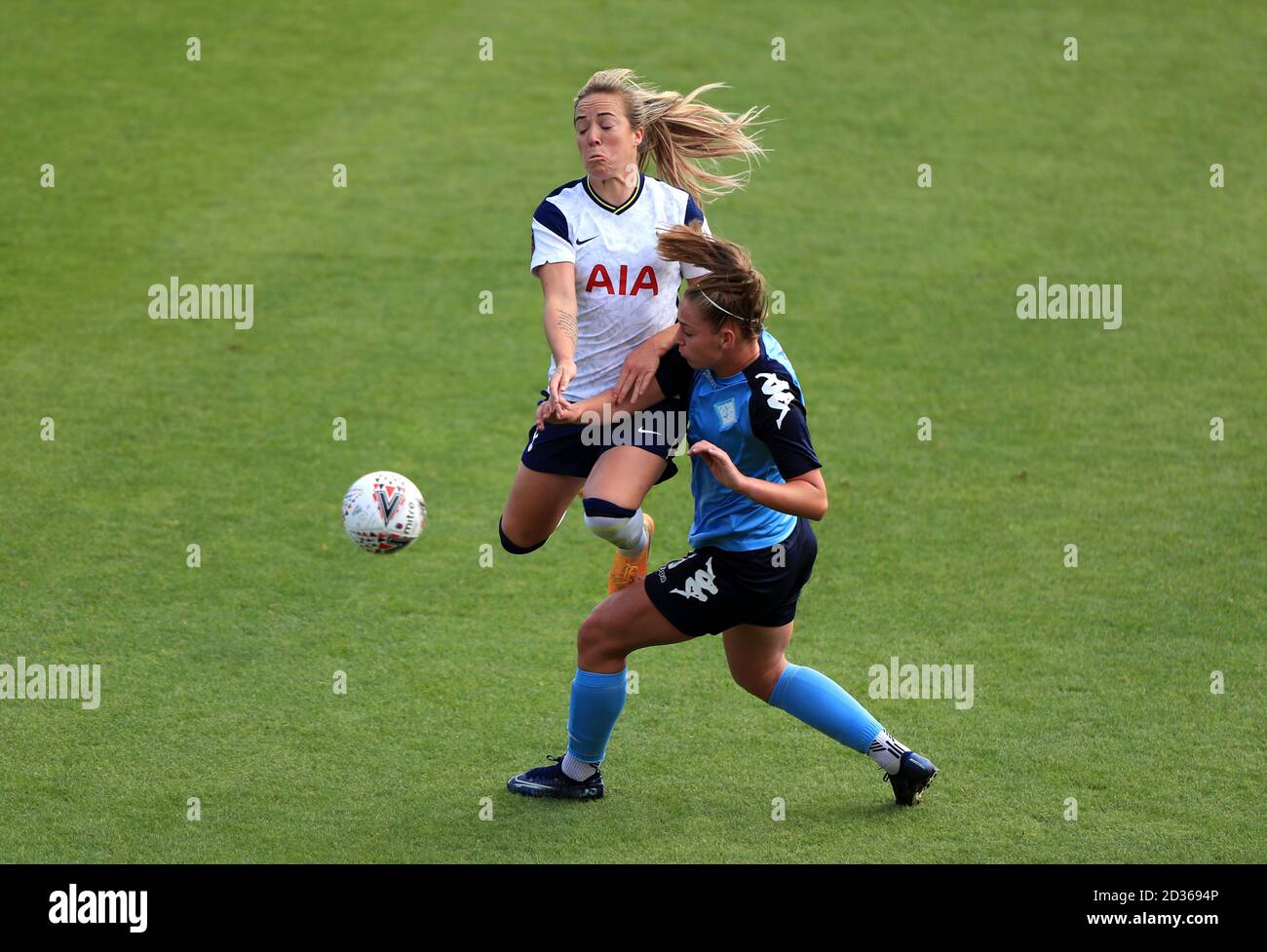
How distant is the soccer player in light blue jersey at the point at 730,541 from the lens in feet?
15.8

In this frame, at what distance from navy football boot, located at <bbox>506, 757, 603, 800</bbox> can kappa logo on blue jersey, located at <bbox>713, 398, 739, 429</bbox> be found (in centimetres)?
151

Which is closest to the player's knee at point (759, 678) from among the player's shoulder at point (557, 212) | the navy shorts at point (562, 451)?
the navy shorts at point (562, 451)

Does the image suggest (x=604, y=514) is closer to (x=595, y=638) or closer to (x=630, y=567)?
(x=595, y=638)

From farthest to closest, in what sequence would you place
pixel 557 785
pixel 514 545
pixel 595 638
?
pixel 514 545 → pixel 557 785 → pixel 595 638

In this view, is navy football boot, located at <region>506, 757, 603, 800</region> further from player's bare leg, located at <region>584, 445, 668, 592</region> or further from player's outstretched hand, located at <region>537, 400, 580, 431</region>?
player's outstretched hand, located at <region>537, 400, 580, 431</region>

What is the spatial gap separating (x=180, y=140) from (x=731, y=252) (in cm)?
872

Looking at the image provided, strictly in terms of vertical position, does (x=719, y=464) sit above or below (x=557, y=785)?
above

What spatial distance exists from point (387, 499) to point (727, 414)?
1.60 m

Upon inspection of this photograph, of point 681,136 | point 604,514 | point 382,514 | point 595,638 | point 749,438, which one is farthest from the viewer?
point 681,136

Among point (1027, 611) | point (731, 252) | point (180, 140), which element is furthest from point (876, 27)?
point (731, 252)

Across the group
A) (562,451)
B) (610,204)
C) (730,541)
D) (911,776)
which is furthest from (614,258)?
(911,776)

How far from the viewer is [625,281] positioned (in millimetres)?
5652

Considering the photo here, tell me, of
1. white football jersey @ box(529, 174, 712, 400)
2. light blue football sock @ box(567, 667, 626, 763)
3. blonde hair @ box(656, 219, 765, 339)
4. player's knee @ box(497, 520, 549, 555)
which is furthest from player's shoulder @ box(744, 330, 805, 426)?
player's knee @ box(497, 520, 549, 555)

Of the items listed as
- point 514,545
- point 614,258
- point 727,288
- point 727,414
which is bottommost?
point 514,545
